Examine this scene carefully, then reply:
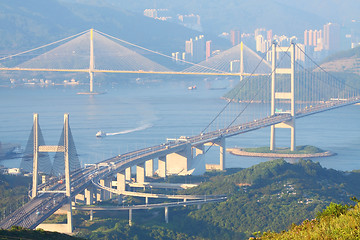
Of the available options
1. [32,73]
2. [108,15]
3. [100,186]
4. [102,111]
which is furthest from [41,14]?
[100,186]

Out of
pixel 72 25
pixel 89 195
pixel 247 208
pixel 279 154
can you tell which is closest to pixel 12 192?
pixel 89 195

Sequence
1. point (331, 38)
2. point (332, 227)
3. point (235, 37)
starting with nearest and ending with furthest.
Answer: point (332, 227) → point (331, 38) → point (235, 37)

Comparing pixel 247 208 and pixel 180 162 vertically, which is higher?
pixel 180 162

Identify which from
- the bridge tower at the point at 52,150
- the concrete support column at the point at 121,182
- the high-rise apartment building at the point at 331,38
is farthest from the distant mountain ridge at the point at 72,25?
the bridge tower at the point at 52,150

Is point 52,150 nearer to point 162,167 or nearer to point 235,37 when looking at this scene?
point 162,167

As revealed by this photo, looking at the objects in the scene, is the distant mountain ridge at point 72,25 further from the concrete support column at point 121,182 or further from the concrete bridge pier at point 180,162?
the concrete support column at point 121,182

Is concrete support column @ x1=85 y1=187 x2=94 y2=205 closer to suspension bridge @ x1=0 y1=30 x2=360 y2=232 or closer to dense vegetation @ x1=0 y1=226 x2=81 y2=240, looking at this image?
suspension bridge @ x1=0 y1=30 x2=360 y2=232

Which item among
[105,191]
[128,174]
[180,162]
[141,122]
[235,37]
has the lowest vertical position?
[105,191]
